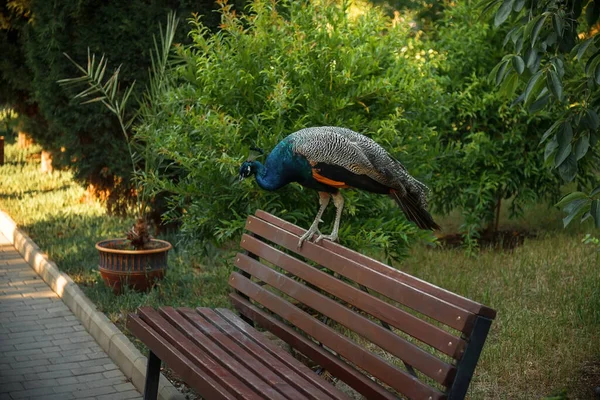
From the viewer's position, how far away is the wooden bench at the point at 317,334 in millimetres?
3172

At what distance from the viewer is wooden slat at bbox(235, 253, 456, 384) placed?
3181mm

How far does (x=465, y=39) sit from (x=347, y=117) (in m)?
3.49

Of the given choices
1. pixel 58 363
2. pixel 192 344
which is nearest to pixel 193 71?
pixel 58 363

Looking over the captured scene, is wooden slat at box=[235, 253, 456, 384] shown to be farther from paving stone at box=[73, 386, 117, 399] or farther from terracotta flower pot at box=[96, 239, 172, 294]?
terracotta flower pot at box=[96, 239, 172, 294]

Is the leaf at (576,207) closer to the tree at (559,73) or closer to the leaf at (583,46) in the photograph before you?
the tree at (559,73)

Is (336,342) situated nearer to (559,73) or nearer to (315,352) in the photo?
(315,352)

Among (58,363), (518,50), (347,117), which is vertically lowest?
(58,363)

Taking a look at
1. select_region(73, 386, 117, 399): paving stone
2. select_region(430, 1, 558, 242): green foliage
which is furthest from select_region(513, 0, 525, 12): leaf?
select_region(430, 1, 558, 242): green foliage

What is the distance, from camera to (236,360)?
13.4 ft

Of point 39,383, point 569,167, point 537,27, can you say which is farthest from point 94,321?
point 537,27

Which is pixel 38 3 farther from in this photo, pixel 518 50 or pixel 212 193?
pixel 518 50

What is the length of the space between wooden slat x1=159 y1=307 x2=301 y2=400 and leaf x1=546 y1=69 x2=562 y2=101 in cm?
183

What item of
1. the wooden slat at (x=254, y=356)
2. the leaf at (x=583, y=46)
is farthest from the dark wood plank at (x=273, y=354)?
the leaf at (x=583, y=46)

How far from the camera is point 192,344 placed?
431 centimetres
